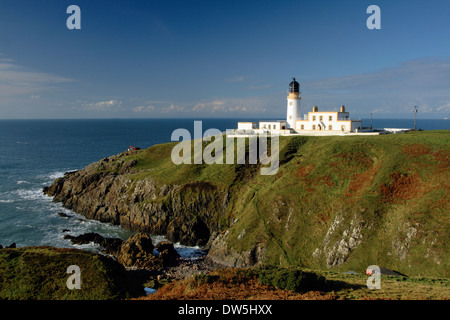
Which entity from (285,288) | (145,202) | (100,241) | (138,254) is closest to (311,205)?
(285,288)

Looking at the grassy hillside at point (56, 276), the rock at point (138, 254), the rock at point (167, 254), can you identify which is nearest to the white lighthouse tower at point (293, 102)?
the rock at point (167, 254)

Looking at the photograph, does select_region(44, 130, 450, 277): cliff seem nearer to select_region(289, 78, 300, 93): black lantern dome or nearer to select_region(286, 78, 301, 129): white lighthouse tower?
select_region(286, 78, 301, 129): white lighthouse tower

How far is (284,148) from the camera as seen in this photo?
68.5 metres

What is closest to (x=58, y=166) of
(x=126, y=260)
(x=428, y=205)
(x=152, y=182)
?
(x=152, y=182)

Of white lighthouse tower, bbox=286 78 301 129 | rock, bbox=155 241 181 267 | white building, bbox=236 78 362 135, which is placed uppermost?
white lighthouse tower, bbox=286 78 301 129

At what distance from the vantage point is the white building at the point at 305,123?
252 ft

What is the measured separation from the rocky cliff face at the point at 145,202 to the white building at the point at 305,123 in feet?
98.8

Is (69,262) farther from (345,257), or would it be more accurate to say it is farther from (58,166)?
(58,166)

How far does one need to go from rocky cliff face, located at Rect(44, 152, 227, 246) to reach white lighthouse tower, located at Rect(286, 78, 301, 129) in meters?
35.8

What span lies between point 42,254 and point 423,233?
49.5 metres

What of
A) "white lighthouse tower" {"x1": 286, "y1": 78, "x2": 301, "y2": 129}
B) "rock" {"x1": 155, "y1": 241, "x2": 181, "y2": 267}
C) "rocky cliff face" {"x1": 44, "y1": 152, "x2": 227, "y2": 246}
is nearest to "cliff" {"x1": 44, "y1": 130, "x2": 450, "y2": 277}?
"rocky cliff face" {"x1": 44, "y1": 152, "x2": 227, "y2": 246}

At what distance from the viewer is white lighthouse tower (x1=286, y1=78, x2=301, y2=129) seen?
3349 inches

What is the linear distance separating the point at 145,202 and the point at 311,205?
36.2 m

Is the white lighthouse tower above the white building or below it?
above
